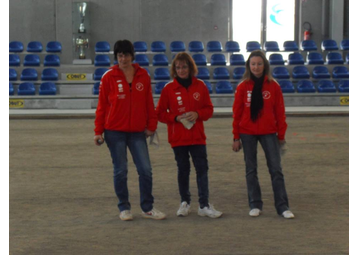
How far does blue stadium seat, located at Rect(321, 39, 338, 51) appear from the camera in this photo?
22.2 metres

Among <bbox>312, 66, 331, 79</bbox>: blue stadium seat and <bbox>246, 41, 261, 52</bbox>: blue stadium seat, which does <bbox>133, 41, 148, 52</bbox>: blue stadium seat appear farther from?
<bbox>312, 66, 331, 79</bbox>: blue stadium seat

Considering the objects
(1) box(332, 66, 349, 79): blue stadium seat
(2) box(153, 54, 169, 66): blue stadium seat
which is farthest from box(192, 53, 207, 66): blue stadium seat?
(1) box(332, 66, 349, 79): blue stadium seat

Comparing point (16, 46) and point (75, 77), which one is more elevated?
point (16, 46)

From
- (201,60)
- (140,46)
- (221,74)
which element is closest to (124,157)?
(221,74)

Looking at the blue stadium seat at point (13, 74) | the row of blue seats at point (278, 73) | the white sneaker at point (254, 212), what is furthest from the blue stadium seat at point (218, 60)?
the white sneaker at point (254, 212)

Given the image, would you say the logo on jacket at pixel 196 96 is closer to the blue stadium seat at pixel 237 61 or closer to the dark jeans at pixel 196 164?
the dark jeans at pixel 196 164

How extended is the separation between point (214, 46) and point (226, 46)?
46 cm

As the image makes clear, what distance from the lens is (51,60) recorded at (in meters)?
21.4

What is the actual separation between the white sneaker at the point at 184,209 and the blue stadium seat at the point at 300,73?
1557cm

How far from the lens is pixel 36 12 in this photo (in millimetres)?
23672

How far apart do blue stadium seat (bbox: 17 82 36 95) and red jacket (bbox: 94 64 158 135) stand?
14.5m

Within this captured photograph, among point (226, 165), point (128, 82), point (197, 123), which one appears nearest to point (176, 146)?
point (197, 123)

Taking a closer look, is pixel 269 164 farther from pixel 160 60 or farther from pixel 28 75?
pixel 28 75

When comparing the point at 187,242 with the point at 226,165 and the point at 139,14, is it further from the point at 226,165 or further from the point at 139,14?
the point at 139,14
